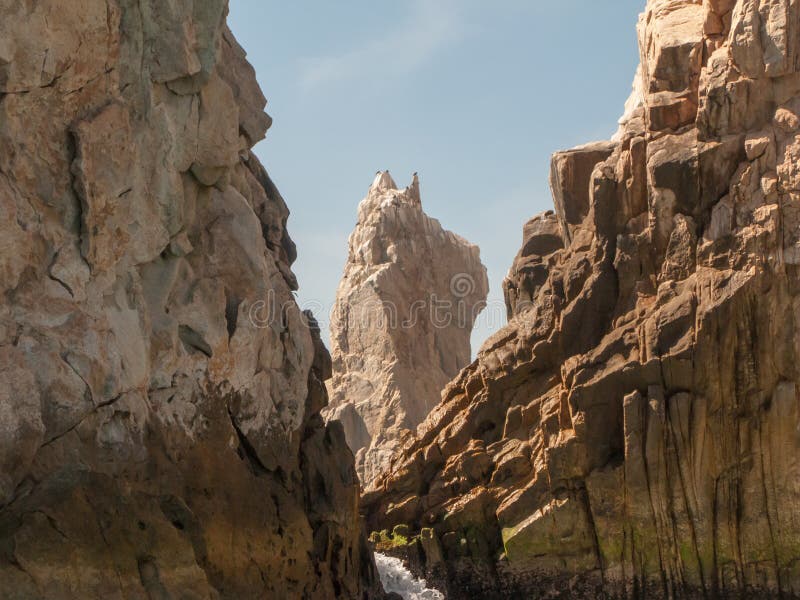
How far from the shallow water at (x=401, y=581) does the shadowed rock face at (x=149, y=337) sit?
482cm

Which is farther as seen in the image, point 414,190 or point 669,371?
point 414,190

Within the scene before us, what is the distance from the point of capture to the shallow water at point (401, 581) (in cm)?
4019

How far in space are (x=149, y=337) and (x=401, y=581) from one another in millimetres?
15057

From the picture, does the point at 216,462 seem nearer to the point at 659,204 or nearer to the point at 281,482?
the point at 281,482

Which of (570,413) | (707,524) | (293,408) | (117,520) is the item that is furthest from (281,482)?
(707,524)

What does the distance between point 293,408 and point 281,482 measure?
206 cm

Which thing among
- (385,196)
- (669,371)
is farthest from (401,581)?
(385,196)

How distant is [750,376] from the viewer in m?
36.5

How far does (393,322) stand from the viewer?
6259 centimetres

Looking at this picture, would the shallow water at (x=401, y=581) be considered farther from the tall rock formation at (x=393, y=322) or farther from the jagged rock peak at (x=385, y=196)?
the jagged rock peak at (x=385, y=196)

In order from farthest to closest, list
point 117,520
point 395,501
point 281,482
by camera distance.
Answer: point 395,501 < point 281,482 < point 117,520

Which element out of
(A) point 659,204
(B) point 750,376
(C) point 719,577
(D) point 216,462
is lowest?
(C) point 719,577

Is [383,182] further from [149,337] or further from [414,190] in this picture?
[149,337]

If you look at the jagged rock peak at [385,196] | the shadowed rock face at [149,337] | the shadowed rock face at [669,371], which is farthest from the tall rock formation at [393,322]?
the shadowed rock face at [149,337]
